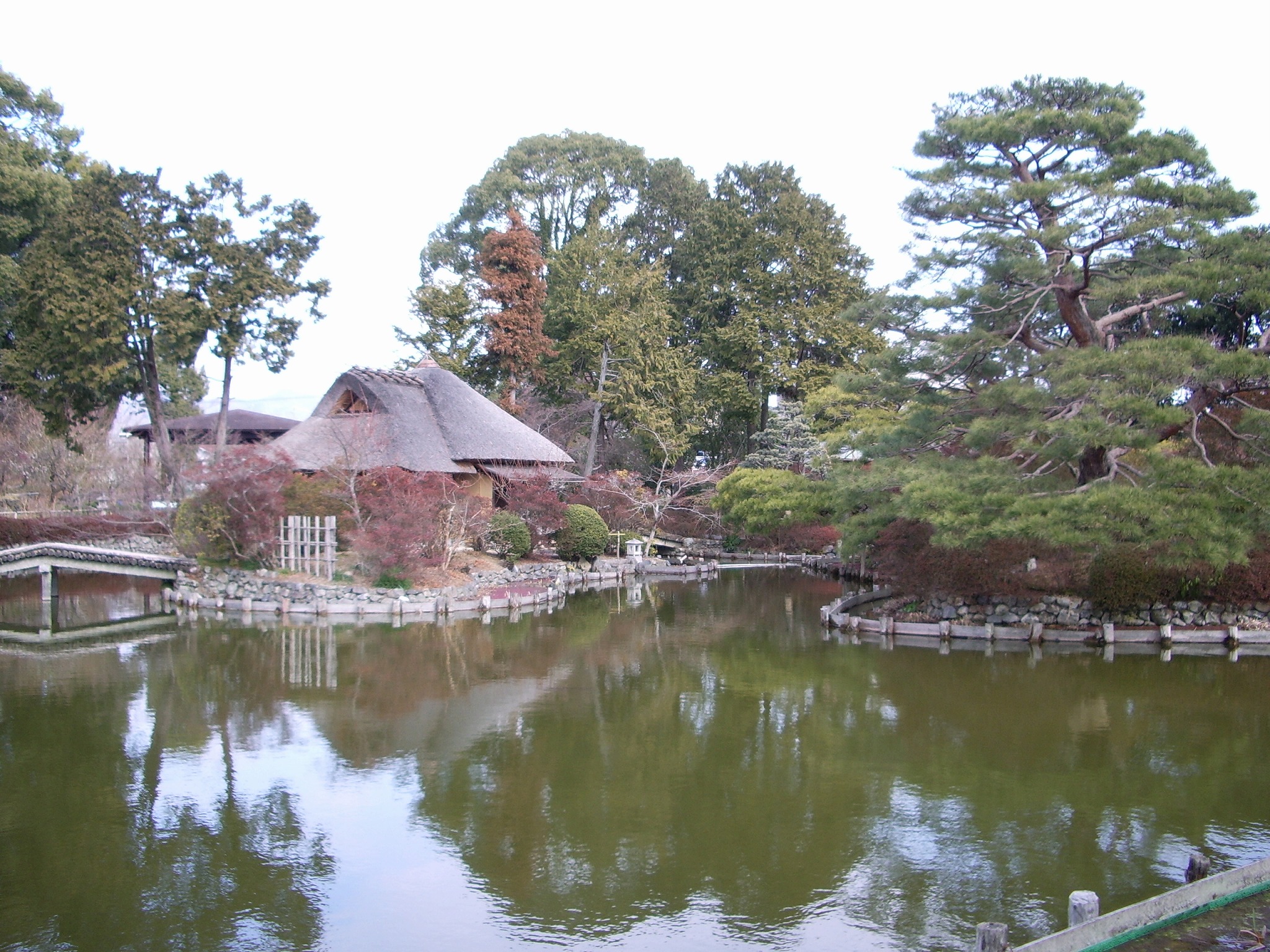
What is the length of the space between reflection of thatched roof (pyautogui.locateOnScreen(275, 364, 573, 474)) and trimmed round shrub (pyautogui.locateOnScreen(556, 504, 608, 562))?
56.8 inches

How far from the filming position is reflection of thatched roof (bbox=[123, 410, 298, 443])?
27391mm

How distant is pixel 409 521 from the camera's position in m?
16.0

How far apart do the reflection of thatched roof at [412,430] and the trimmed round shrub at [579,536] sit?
144cm

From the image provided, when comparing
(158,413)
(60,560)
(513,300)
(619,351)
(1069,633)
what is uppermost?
(513,300)

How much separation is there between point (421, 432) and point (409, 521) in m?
4.51

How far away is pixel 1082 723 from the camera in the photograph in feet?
30.1

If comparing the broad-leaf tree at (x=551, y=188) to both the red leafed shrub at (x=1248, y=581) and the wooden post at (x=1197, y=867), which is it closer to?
the red leafed shrub at (x=1248, y=581)

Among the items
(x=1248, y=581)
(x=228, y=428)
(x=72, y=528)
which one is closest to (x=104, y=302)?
(x=72, y=528)

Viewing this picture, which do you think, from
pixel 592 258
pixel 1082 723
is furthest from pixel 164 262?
Result: pixel 1082 723

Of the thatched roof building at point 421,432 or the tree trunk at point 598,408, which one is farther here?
the tree trunk at point 598,408

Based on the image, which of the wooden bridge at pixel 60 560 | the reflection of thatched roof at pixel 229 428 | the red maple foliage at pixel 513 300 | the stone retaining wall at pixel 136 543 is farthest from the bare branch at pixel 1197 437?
the reflection of thatched roof at pixel 229 428

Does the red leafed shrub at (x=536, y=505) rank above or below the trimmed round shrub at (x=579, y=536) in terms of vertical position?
above

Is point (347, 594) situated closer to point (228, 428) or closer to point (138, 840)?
point (138, 840)

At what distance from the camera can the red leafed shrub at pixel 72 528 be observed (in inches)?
792
